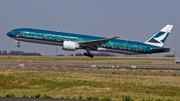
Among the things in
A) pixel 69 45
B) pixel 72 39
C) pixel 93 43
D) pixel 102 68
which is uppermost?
pixel 72 39

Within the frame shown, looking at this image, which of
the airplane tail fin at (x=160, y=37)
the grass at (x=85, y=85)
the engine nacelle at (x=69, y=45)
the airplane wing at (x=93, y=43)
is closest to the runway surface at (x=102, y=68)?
the engine nacelle at (x=69, y=45)

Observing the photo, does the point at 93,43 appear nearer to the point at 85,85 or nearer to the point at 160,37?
the point at 160,37

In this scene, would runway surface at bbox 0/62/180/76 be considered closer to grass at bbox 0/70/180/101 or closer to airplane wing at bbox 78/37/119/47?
grass at bbox 0/70/180/101

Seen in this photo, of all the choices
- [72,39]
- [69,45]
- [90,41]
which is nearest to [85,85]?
[69,45]

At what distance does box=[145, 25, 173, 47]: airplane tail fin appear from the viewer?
60000 mm

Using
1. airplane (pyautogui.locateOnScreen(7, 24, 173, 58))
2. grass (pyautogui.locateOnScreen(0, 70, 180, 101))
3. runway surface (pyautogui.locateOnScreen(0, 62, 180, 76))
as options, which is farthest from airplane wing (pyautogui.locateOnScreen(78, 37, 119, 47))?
grass (pyautogui.locateOnScreen(0, 70, 180, 101))

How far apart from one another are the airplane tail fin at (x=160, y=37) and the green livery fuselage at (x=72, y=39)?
1.09 metres

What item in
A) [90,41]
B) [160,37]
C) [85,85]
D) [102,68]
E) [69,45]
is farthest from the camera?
[160,37]

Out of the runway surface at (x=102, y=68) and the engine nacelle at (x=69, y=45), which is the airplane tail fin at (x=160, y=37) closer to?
the runway surface at (x=102, y=68)

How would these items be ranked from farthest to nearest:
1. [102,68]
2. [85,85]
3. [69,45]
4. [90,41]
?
[90,41], [69,45], [102,68], [85,85]

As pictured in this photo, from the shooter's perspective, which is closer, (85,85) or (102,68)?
(85,85)

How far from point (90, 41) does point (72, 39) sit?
107 inches

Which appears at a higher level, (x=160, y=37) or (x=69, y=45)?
(x=160, y=37)

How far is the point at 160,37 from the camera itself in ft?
198
